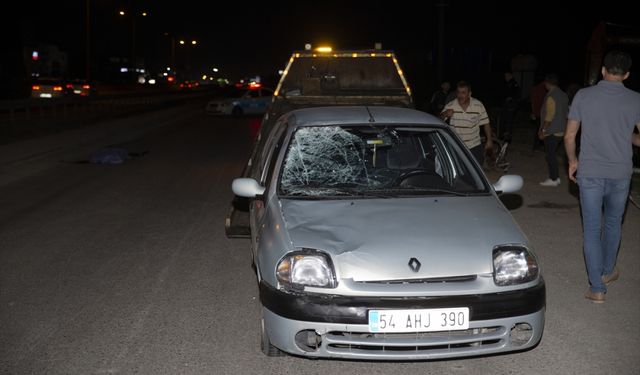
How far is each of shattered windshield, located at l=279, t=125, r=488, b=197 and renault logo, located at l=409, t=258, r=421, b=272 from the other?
3.35ft

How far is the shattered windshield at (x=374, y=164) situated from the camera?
17.9ft

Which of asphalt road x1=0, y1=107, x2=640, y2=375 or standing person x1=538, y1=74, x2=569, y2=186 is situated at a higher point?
standing person x1=538, y1=74, x2=569, y2=186

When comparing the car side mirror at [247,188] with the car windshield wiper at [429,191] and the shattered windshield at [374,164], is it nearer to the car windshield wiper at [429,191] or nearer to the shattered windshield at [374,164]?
the shattered windshield at [374,164]

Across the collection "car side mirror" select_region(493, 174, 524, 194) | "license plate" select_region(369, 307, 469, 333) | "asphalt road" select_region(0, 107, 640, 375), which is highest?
"car side mirror" select_region(493, 174, 524, 194)

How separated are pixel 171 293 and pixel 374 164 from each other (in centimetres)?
194

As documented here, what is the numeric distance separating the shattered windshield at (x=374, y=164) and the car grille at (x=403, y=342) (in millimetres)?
1274

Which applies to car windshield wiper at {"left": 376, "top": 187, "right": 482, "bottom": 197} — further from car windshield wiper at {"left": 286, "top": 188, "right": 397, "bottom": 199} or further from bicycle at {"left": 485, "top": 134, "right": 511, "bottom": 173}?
bicycle at {"left": 485, "top": 134, "right": 511, "bottom": 173}

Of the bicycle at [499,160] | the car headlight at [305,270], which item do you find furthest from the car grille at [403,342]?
the bicycle at [499,160]

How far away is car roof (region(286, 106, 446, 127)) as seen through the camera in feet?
19.1

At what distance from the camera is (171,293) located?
626cm

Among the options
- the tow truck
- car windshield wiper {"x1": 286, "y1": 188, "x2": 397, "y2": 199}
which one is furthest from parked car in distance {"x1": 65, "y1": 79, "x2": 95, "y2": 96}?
car windshield wiper {"x1": 286, "y1": 188, "x2": 397, "y2": 199}

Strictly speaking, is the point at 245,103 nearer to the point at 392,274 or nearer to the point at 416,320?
the point at 392,274

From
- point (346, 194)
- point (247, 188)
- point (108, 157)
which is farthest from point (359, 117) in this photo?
point (108, 157)

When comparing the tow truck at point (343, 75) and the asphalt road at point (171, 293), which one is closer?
the asphalt road at point (171, 293)
